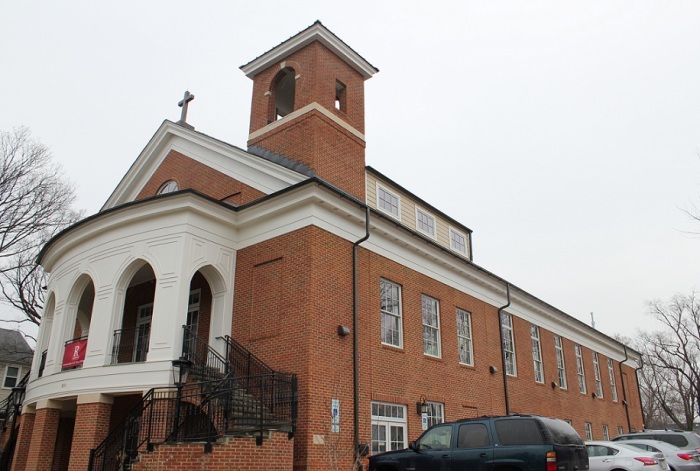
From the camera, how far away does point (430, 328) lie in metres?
18.0

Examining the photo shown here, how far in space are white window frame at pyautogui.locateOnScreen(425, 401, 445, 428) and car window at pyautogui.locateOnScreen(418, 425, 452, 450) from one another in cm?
485

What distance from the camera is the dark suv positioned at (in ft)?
33.0

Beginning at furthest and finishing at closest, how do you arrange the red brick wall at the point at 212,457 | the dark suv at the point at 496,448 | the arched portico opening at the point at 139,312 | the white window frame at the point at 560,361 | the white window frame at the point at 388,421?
the white window frame at the point at 560,361 < the arched portico opening at the point at 139,312 < the white window frame at the point at 388,421 < the red brick wall at the point at 212,457 < the dark suv at the point at 496,448

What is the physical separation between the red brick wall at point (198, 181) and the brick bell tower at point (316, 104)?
76.2 inches

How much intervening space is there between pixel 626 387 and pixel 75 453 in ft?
99.5

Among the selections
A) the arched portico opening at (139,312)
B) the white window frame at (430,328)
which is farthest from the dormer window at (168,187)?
the white window frame at (430,328)

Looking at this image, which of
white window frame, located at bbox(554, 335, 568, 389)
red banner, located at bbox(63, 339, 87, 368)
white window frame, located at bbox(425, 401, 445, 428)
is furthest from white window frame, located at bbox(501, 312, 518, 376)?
red banner, located at bbox(63, 339, 87, 368)

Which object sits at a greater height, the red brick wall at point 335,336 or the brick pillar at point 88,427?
the red brick wall at point 335,336

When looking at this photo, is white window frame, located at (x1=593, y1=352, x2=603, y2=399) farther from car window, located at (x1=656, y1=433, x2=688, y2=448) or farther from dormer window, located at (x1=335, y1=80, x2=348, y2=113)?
dormer window, located at (x1=335, y1=80, x2=348, y2=113)

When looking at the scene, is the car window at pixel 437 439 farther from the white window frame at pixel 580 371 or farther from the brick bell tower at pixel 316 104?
the white window frame at pixel 580 371

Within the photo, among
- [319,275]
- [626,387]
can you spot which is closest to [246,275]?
[319,275]

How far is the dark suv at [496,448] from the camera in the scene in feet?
33.0

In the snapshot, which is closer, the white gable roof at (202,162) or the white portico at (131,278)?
the white portico at (131,278)

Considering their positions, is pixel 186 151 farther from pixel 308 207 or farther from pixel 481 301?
pixel 481 301
